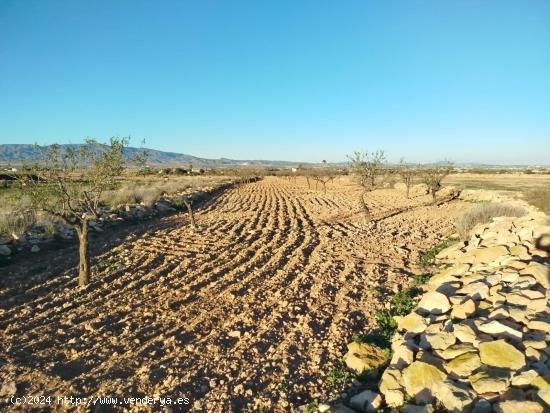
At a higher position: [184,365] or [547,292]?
[547,292]

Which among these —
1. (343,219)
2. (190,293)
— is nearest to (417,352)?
(190,293)

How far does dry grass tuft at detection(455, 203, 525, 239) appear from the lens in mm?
16234

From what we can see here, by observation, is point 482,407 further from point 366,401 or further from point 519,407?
point 366,401

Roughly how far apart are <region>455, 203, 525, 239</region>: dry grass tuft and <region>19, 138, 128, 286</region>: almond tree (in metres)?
12.2

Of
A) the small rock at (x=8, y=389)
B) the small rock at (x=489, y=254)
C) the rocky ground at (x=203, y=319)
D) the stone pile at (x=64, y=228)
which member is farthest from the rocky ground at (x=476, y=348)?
the stone pile at (x=64, y=228)

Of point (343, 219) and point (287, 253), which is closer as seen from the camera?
point (287, 253)

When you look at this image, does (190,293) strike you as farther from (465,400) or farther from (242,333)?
(465,400)

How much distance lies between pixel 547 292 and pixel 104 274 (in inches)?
404

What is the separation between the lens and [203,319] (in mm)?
8711

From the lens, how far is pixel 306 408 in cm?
568

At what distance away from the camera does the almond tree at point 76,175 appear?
11031mm

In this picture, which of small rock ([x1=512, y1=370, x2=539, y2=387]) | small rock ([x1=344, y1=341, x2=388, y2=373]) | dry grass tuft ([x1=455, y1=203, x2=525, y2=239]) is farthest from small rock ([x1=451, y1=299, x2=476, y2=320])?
dry grass tuft ([x1=455, y1=203, x2=525, y2=239])

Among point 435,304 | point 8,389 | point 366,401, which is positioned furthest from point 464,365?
point 8,389

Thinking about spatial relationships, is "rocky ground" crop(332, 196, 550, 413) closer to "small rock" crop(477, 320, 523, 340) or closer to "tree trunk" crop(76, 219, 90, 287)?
"small rock" crop(477, 320, 523, 340)
